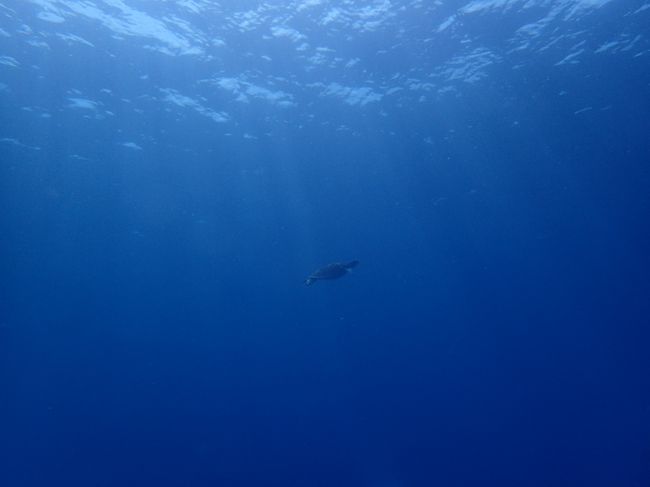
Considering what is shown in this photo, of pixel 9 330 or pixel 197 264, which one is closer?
pixel 197 264

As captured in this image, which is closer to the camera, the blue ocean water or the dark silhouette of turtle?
the dark silhouette of turtle

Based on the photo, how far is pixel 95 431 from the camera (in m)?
35.5

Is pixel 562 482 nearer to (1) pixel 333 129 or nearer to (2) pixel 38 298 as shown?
(1) pixel 333 129

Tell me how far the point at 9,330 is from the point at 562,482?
4829 centimetres

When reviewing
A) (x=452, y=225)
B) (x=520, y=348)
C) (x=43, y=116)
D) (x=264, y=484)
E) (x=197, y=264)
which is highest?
(x=43, y=116)

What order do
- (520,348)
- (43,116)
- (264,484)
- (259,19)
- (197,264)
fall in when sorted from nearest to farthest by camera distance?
(259,19) → (43,116) → (264,484) → (197,264) → (520,348)

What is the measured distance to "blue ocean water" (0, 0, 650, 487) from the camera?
15.5 metres

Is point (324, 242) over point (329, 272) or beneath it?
over

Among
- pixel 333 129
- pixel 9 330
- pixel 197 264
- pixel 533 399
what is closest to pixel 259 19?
pixel 333 129

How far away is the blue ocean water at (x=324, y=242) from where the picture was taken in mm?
15453

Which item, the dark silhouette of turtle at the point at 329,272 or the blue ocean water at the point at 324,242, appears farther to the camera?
the blue ocean water at the point at 324,242

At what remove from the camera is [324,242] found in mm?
35031

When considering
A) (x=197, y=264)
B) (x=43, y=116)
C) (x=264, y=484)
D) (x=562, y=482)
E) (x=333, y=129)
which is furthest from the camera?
(x=197, y=264)

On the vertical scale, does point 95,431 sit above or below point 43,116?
below
